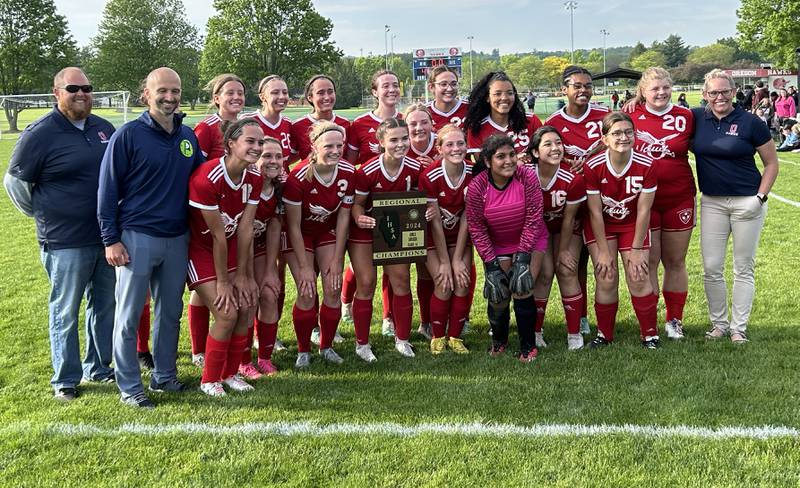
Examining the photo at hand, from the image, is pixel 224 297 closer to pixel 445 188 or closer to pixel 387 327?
pixel 445 188

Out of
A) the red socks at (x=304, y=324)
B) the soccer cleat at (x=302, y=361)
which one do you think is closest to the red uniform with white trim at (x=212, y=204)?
the red socks at (x=304, y=324)

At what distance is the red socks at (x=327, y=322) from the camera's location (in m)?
4.65

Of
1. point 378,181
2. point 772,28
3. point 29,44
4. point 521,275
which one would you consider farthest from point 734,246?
point 29,44

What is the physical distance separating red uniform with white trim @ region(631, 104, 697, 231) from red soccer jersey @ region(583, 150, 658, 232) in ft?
0.83

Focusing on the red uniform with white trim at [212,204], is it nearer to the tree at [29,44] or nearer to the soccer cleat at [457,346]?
the soccer cleat at [457,346]

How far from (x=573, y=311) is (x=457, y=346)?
2.97 ft

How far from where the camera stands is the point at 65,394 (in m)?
4.01

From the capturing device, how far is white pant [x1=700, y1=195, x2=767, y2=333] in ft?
15.3

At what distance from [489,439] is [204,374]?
185 cm

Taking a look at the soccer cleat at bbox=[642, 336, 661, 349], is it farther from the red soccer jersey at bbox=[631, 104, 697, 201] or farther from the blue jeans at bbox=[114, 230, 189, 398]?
the blue jeans at bbox=[114, 230, 189, 398]

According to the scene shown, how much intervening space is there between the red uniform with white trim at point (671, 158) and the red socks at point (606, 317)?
679 millimetres

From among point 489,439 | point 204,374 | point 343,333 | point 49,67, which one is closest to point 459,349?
point 343,333

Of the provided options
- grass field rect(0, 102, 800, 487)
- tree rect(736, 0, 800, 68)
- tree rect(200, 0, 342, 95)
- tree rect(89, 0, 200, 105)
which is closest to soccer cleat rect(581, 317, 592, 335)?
grass field rect(0, 102, 800, 487)

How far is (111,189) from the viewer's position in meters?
3.59
